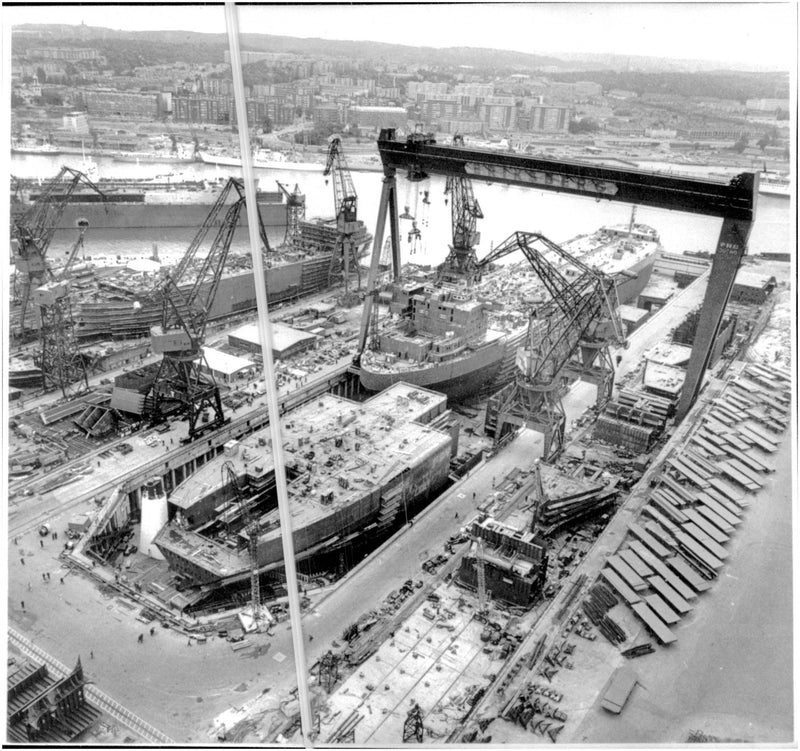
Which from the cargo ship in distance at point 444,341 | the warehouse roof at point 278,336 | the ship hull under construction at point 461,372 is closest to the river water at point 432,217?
the cargo ship in distance at point 444,341

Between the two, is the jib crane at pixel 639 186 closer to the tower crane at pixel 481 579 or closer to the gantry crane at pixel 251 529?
the tower crane at pixel 481 579

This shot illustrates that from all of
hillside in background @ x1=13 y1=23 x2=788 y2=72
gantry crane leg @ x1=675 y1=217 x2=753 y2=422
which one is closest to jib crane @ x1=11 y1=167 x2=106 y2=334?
hillside in background @ x1=13 y1=23 x2=788 y2=72

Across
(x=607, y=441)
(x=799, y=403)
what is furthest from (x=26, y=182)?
(x=799, y=403)

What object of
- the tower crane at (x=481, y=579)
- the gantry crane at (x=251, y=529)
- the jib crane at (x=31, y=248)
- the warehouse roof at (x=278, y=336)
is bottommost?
the warehouse roof at (x=278, y=336)

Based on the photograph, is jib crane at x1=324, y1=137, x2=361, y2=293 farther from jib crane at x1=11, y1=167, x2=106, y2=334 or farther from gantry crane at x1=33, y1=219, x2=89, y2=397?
gantry crane at x1=33, y1=219, x2=89, y2=397

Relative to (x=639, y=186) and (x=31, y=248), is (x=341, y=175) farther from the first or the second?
(x=639, y=186)

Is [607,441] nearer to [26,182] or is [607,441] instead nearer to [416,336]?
[416,336]
